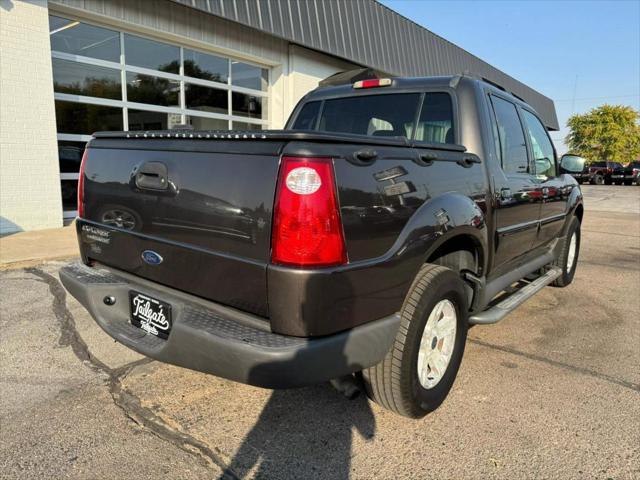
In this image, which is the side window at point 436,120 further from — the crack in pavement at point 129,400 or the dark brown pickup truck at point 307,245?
the crack in pavement at point 129,400

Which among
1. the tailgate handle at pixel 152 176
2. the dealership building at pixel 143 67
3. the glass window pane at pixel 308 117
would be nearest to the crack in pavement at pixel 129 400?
the tailgate handle at pixel 152 176

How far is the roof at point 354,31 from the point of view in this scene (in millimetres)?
10430

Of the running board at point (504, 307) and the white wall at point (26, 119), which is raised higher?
the white wall at point (26, 119)

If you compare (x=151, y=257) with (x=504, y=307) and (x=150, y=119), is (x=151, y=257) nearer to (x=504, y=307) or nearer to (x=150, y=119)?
(x=504, y=307)

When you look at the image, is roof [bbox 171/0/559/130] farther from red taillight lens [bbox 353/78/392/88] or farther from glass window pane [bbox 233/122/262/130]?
red taillight lens [bbox 353/78/392/88]

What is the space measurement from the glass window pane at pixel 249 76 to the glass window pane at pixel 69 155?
425 centimetres

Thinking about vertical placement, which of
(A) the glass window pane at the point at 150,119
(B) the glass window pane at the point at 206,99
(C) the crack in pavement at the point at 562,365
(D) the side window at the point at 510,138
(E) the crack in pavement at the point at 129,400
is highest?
(B) the glass window pane at the point at 206,99

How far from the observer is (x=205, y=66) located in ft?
36.1

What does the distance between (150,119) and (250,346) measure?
922 cm

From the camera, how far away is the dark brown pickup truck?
6.33ft

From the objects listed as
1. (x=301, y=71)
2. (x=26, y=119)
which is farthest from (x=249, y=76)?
(x=26, y=119)

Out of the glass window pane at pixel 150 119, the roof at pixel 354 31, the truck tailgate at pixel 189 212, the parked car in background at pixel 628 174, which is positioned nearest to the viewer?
the truck tailgate at pixel 189 212

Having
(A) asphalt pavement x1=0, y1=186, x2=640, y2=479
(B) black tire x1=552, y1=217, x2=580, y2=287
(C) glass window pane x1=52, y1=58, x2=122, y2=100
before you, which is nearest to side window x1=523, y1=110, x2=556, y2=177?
(B) black tire x1=552, y1=217, x2=580, y2=287

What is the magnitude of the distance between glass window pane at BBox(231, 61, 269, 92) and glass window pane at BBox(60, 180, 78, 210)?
4.67 meters
